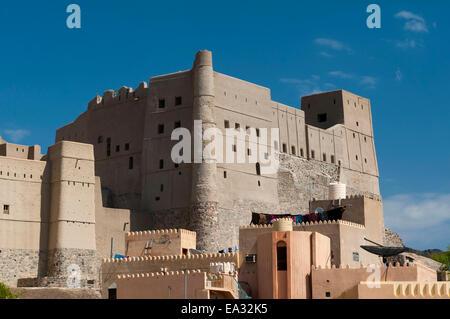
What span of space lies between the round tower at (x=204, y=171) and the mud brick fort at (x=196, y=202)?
3.6 inches

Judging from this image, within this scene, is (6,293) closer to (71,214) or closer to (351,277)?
(71,214)

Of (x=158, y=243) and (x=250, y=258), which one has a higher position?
(x=158, y=243)

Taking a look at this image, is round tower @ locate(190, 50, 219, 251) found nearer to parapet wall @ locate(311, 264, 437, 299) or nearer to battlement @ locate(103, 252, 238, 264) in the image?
battlement @ locate(103, 252, 238, 264)

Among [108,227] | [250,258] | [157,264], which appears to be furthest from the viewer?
[108,227]

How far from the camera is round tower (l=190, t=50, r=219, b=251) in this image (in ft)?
209

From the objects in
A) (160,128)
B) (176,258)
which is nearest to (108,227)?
(160,128)

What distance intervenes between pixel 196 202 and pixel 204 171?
2.19 metres

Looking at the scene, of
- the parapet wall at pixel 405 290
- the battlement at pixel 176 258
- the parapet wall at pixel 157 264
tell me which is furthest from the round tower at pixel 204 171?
the parapet wall at pixel 405 290

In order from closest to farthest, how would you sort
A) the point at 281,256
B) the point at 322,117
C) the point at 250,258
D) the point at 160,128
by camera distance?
the point at 281,256 → the point at 250,258 → the point at 160,128 → the point at 322,117

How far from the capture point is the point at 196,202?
64.6 metres

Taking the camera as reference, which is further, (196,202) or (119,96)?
(119,96)
